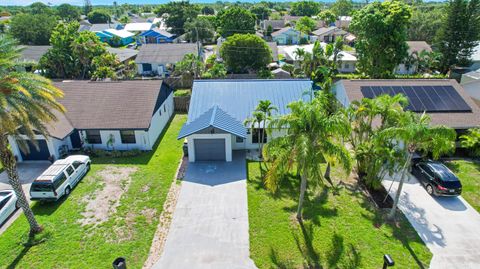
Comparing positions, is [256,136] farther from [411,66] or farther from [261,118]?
[411,66]

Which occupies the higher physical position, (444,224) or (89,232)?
(89,232)

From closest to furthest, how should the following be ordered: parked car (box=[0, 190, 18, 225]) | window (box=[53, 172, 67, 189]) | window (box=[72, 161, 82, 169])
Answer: parked car (box=[0, 190, 18, 225])
window (box=[53, 172, 67, 189])
window (box=[72, 161, 82, 169])

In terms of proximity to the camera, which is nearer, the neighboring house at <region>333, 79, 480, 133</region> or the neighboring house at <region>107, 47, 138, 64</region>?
the neighboring house at <region>333, 79, 480, 133</region>

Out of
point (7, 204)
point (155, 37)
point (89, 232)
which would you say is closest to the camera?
point (89, 232)

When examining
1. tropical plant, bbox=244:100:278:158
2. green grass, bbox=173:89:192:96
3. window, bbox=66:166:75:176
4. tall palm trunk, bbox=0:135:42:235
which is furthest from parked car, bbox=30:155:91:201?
green grass, bbox=173:89:192:96

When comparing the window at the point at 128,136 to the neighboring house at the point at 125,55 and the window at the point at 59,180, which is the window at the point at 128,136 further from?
the neighboring house at the point at 125,55

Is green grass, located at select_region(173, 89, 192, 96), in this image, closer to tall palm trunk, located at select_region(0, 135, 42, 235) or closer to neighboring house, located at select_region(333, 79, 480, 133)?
neighboring house, located at select_region(333, 79, 480, 133)

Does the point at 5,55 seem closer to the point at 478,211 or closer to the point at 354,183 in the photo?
the point at 354,183

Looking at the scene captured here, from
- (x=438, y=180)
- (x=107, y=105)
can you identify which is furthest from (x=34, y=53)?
(x=438, y=180)
